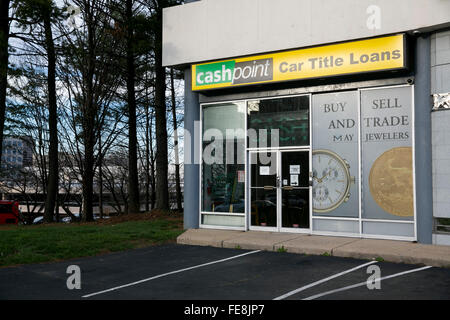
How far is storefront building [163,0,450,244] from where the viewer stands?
34.0 ft

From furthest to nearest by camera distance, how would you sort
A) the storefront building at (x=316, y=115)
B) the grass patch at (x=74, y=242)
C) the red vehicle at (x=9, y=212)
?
the red vehicle at (x=9, y=212), the storefront building at (x=316, y=115), the grass patch at (x=74, y=242)

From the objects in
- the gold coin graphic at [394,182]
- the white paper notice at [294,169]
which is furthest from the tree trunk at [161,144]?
the gold coin graphic at [394,182]

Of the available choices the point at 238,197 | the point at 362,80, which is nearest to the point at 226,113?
the point at 238,197

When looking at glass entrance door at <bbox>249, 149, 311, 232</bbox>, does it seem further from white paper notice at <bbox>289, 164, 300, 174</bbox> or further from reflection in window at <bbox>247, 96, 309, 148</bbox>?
reflection in window at <bbox>247, 96, 309, 148</bbox>

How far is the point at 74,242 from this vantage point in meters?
11.2

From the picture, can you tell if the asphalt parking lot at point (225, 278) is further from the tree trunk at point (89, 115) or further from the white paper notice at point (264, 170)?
the tree trunk at point (89, 115)

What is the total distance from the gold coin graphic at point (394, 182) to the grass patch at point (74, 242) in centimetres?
541

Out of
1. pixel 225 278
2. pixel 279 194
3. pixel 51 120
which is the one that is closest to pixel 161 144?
pixel 51 120

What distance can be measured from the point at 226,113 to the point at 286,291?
298 inches

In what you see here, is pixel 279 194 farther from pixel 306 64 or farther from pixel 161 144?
pixel 161 144

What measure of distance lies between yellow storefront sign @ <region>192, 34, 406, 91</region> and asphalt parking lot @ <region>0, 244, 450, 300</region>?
182 inches

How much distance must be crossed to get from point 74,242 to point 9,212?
1069 inches

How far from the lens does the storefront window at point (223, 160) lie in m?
13.2

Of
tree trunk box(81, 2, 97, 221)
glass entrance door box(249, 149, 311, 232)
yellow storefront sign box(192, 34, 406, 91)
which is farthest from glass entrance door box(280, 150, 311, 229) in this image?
tree trunk box(81, 2, 97, 221)
